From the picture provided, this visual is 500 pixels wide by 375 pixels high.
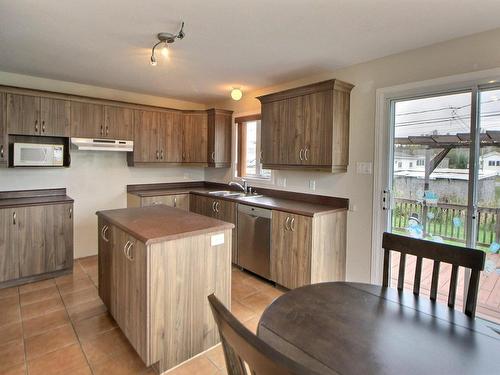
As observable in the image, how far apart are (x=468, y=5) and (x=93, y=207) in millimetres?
4604

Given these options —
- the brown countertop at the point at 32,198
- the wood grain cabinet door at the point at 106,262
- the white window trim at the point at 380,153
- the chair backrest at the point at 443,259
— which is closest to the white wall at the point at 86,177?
the brown countertop at the point at 32,198

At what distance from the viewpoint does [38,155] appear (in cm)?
364

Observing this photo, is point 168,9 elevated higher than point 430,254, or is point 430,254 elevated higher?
point 168,9

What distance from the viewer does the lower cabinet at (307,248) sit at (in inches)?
117

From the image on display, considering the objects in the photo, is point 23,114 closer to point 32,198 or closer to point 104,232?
point 32,198

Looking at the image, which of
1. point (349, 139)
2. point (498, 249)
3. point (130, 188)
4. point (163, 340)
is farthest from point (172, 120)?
point (498, 249)

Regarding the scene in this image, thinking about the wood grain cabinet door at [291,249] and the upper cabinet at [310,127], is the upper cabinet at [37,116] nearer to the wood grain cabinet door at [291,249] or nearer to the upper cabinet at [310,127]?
the upper cabinet at [310,127]

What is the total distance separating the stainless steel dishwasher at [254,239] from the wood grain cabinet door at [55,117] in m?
2.41

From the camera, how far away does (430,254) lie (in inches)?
61.3

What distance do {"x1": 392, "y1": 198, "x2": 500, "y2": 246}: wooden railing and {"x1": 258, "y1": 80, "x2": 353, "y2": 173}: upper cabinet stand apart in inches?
29.3

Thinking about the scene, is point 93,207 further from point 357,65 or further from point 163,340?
point 357,65

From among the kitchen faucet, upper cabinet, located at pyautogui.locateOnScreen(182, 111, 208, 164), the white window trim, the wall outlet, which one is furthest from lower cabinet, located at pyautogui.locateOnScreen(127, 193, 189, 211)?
the white window trim

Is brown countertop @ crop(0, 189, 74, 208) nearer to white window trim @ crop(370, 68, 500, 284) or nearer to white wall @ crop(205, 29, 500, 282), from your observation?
white wall @ crop(205, 29, 500, 282)

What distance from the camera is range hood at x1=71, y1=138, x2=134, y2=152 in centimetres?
378
